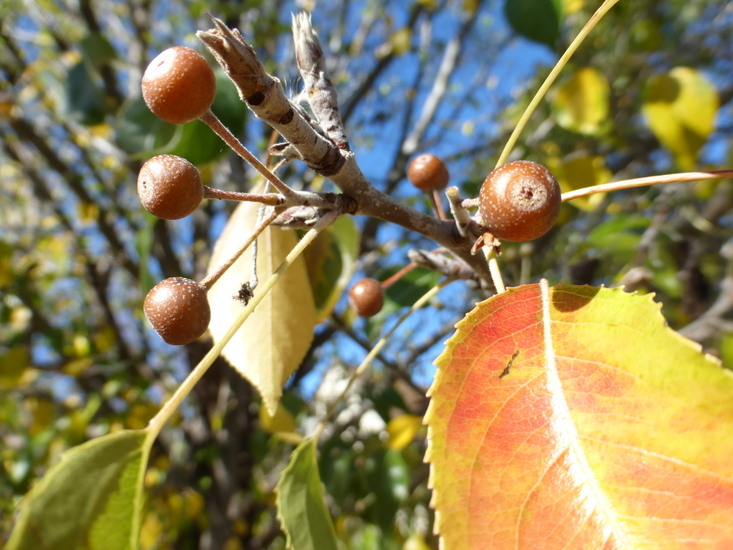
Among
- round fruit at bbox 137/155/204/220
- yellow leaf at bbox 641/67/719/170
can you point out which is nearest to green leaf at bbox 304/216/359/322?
round fruit at bbox 137/155/204/220

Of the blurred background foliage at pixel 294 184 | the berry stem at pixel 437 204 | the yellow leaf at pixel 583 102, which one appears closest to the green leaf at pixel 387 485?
the blurred background foliage at pixel 294 184

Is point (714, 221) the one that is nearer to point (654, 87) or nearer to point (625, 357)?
point (654, 87)

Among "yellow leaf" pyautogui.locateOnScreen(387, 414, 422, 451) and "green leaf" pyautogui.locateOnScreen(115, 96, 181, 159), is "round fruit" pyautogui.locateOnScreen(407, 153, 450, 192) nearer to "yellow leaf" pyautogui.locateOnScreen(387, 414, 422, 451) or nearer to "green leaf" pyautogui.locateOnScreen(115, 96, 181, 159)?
"green leaf" pyautogui.locateOnScreen(115, 96, 181, 159)

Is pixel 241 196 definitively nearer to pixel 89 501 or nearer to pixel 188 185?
pixel 188 185

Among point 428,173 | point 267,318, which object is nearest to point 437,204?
point 428,173

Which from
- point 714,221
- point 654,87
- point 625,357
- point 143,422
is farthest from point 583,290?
point 714,221

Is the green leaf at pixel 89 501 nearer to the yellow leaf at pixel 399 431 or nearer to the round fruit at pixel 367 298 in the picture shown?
the round fruit at pixel 367 298
